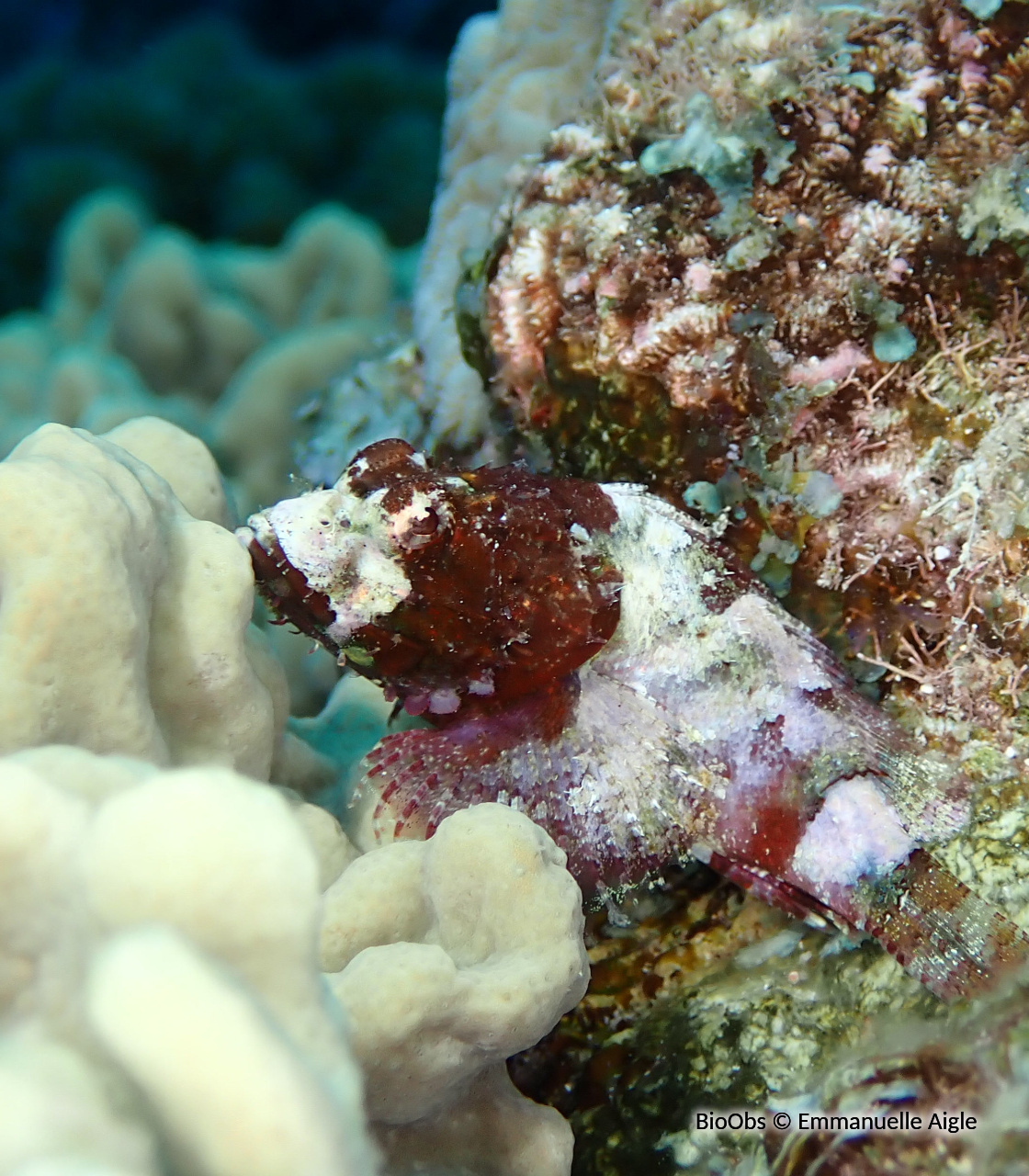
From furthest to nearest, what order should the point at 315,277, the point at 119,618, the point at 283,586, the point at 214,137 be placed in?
1. the point at 214,137
2. the point at 315,277
3. the point at 283,586
4. the point at 119,618

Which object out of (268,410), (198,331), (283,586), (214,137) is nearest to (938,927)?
(283,586)

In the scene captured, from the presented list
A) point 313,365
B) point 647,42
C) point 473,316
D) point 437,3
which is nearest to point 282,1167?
point 473,316

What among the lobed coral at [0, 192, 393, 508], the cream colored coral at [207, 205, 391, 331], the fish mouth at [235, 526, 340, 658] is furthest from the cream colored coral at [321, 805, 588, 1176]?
the cream colored coral at [207, 205, 391, 331]

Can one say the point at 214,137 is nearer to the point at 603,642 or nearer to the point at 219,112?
the point at 219,112

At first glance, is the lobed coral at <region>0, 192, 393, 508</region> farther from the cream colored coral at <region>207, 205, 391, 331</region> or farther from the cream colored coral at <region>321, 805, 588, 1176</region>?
the cream colored coral at <region>321, 805, 588, 1176</region>

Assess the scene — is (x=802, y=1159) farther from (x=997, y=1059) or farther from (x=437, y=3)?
(x=437, y=3)

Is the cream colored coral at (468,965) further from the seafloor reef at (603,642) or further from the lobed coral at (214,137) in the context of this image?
the lobed coral at (214,137)
